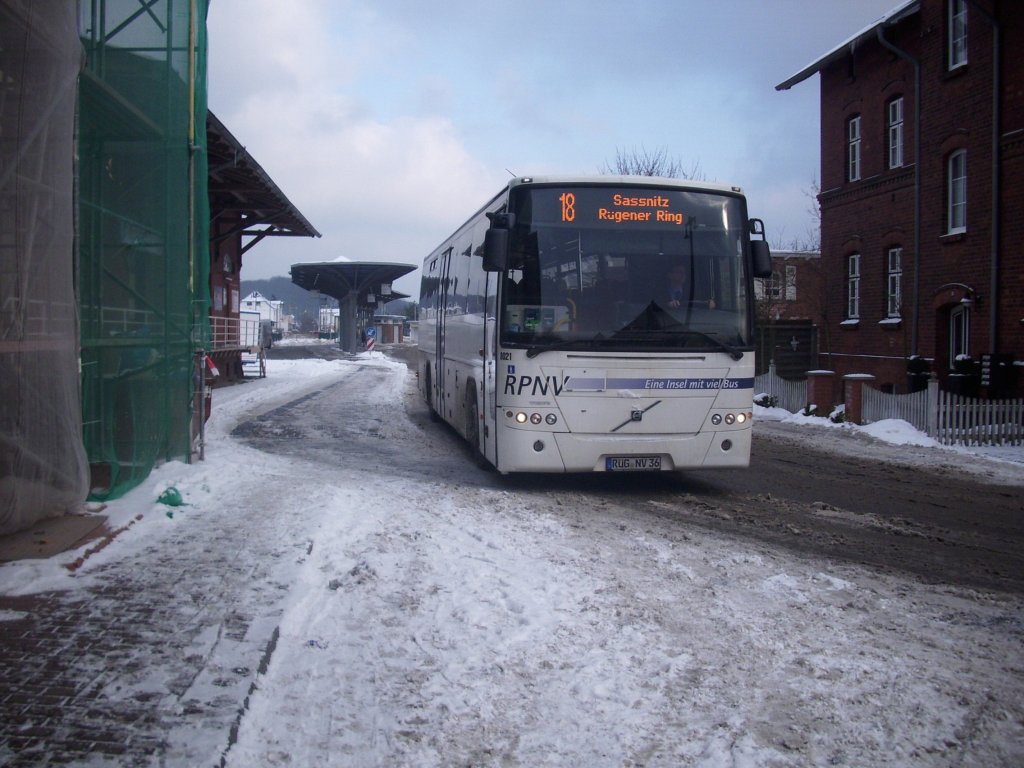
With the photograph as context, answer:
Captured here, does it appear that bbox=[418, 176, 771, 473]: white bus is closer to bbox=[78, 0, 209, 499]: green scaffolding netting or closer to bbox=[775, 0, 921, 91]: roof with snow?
bbox=[78, 0, 209, 499]: green scaffolding netting

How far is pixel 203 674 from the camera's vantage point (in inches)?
165

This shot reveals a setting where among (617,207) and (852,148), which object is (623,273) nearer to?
(617,207)

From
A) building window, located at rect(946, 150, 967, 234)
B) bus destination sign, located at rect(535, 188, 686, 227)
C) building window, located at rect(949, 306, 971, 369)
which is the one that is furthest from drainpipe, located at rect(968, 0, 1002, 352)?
bus destination sign, located at rect(535, 188, 686, 227)

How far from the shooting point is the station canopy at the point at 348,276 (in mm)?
47844

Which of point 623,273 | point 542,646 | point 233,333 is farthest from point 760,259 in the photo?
point 233,333

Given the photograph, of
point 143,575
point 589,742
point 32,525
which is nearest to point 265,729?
point 589,742

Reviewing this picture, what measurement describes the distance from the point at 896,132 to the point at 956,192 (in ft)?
10.4

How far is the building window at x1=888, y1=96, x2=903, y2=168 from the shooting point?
835 inches

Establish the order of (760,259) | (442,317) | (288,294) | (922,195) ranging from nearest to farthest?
(760,259) → (442,317) → (922,195) → (288,294)

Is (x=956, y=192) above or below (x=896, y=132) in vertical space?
below

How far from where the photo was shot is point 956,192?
19188mm

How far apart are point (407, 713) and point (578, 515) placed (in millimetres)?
4501

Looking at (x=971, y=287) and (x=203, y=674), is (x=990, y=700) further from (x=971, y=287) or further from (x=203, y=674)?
(x=971, y=287)

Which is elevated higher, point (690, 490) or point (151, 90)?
point (151, 90)
